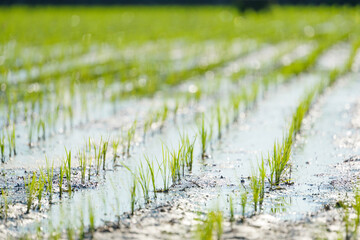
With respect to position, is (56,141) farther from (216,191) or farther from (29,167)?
Answer: (216,191)

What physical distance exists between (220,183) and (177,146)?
807 mm

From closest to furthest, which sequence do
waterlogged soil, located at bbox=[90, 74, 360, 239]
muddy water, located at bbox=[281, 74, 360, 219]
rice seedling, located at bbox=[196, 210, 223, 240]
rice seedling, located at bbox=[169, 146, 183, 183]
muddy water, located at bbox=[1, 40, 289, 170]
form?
rice seedling, located at bbox=[196, 210, 223, 240] → waterlogged soil, located at bbox=[90, 74, 360, 239] → muddy water, located at bbox=[281, 74, 360, 219] → rice seedling, located at bbox=[169, 146, 183, 183] → muddy water, located at bbox=[1, 40, 289, 170]

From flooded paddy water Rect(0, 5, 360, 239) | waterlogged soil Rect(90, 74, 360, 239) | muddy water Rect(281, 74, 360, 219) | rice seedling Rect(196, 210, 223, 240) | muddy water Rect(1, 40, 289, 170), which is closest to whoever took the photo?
rice seedling Rect(196, 210, 223, 240)

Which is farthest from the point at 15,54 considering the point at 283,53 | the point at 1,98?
the point at 283,53

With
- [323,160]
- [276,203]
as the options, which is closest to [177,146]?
[323,160]

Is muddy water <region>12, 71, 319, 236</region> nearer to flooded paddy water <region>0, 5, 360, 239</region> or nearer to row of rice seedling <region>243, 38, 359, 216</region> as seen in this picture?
flooded paddy water <region>0, 5, 360, 239</region>

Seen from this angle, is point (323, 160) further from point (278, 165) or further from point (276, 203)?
point (276, 203)

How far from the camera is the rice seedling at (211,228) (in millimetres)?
2035

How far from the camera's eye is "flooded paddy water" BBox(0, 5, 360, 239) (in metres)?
2.33

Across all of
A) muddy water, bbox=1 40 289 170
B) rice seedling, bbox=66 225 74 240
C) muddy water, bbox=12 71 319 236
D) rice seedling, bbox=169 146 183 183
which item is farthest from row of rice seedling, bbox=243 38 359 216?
muddy water, bbox=1 40 289 170

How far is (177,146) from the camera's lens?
3.59 metres

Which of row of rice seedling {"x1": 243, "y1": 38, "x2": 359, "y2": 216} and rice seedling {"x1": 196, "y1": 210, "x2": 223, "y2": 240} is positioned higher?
row of rice seedling {"x1": 243, "y1": 38, "x2": 359, "y2": 216}

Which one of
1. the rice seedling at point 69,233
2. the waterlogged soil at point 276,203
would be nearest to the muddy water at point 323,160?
the waterlogged soil at point 276,203

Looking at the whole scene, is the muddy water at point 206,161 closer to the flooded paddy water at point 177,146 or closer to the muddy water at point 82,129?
the flooded paddy water at point 177,146
